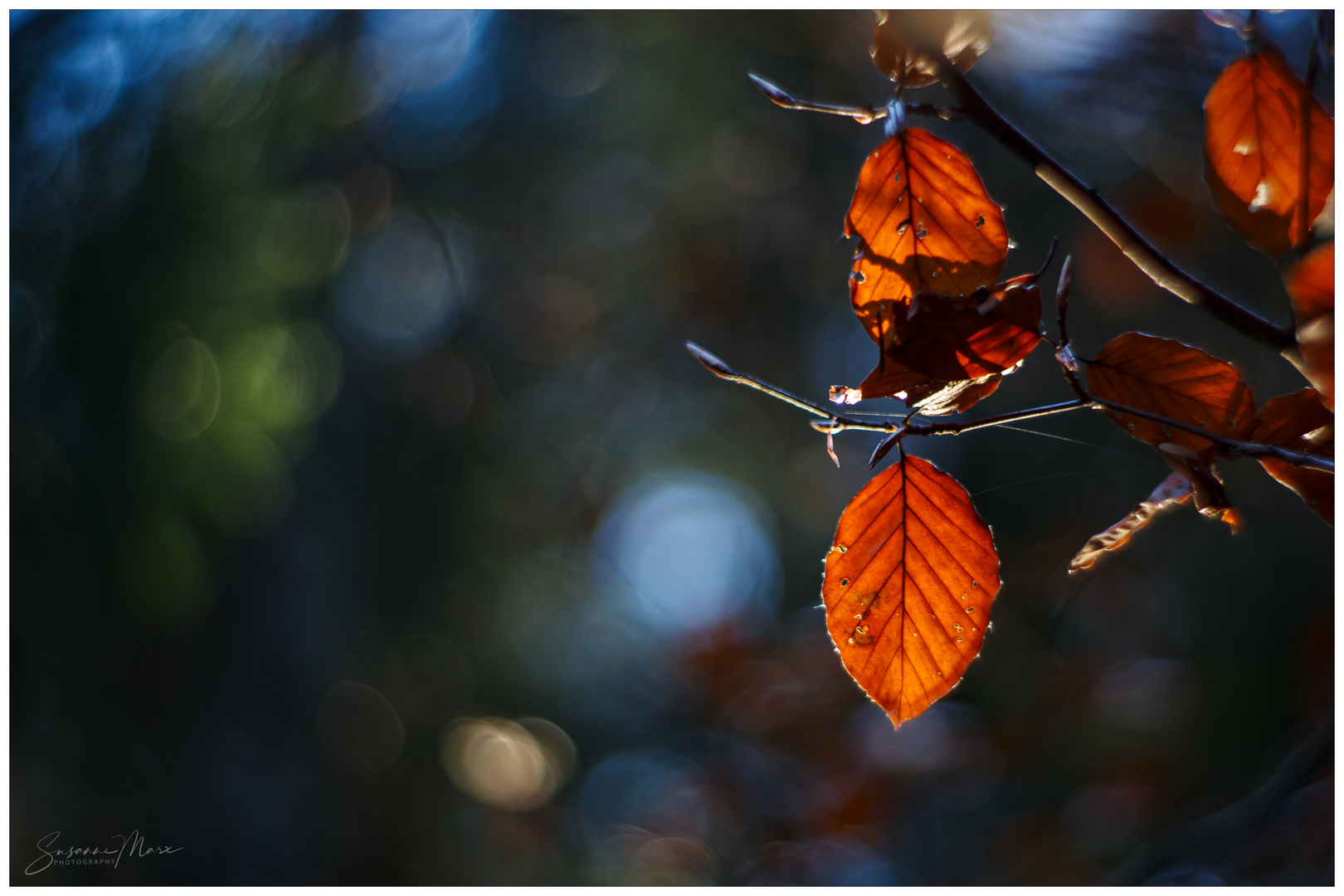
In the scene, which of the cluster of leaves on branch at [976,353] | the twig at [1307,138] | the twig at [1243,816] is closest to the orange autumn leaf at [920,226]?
the cluster of leaves on branch at [976,353]

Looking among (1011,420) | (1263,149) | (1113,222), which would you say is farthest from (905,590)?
(1263,149)

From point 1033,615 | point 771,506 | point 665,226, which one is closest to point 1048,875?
point 1033,615

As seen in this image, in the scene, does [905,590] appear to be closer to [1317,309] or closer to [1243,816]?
[1317,309]

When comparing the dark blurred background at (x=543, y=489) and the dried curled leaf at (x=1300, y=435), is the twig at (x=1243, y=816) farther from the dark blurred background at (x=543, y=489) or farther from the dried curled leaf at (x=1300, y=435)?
the dried curled leaf at (x=1300, y=435)

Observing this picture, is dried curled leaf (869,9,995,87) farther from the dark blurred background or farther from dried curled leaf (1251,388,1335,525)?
the dark blurred background

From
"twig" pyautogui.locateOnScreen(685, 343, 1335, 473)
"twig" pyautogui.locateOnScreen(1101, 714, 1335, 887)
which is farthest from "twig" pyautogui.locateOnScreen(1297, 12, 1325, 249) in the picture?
"twig" pyautogui.locateOnScreen(1101, 714, 1335, 887)

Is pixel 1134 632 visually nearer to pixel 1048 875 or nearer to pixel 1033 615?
pixel 1033 615
